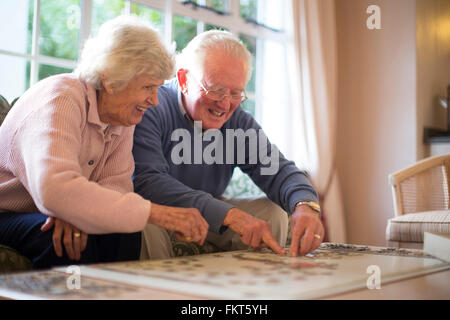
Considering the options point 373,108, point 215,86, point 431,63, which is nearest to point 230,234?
point 215,86

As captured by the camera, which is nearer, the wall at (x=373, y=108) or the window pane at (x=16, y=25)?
the window pane at (x=16, y=25)

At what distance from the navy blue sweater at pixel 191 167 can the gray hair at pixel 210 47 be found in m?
0.15

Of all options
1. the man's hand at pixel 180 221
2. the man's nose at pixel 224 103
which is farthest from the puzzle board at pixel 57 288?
the man's nose at pixel 224 103

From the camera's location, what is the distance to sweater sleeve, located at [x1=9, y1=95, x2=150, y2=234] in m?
1.14

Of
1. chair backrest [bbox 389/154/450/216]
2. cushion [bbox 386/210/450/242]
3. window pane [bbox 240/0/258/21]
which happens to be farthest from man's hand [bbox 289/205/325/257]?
window pane [bbox 240/0/258/21]

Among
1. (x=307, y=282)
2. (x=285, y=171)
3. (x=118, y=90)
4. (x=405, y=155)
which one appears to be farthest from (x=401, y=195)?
(x=307, y=282)

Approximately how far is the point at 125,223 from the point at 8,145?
1.40 ft

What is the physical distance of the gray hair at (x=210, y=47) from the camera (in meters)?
1.93

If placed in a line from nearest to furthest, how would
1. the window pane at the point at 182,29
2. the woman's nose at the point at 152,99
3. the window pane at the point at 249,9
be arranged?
the woman's nose at the point at 152,99 → the window pane at the point at 182,29 → the window pane at the point at 249,9

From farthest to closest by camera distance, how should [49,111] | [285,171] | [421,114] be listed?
[421,114] → [285,171] → [49,111]

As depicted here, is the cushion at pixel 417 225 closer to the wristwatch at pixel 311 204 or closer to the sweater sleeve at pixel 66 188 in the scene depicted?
the wristwatch at pixel 311 204

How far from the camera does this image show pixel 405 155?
3.94 metres
